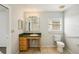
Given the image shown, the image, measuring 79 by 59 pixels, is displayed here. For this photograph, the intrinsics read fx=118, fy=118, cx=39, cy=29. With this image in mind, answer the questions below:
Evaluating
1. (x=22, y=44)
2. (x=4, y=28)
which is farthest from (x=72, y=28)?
(x=4, y=28)

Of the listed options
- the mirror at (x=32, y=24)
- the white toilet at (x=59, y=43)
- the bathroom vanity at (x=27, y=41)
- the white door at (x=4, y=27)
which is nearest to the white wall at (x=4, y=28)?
the white door at (x=4, y=27)

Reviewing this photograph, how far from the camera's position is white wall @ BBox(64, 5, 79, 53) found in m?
3.71

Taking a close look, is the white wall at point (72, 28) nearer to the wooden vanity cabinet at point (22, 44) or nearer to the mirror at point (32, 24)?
the mirror at point (32, 24)

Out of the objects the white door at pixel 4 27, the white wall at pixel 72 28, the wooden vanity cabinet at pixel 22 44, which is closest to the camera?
the white door at pixel 4 27

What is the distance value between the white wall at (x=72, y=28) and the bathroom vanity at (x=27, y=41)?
44.3 inches

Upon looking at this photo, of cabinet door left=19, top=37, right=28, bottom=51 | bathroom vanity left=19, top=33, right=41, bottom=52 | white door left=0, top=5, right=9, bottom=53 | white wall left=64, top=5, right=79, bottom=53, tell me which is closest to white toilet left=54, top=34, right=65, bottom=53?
white wall left=64, top=5, right=79, bottom=53

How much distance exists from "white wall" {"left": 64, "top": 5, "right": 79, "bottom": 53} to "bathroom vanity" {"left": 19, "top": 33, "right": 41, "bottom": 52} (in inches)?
44.3

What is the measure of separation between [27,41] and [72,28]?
5.64 ft

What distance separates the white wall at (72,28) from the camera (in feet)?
12.2

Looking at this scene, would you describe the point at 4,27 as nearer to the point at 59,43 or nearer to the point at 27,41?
the point at 27,41

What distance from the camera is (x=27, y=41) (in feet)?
14.7

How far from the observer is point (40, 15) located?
4.84 meters

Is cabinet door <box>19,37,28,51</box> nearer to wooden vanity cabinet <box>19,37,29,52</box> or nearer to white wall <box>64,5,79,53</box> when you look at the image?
wooden vanity cabinet <box>19,37,29,52</box>
